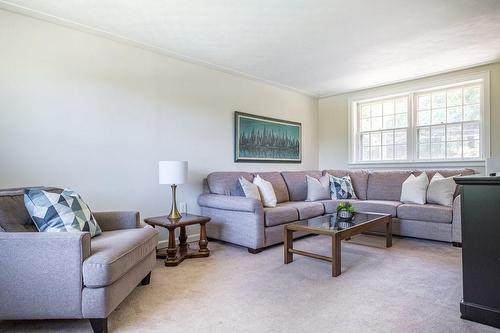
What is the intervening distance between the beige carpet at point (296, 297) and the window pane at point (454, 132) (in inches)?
83.8

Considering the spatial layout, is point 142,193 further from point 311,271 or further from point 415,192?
point 415,192

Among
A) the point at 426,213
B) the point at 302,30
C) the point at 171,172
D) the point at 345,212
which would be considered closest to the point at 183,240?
the point at 171,172

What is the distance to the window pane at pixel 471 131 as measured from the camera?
14.4 feet

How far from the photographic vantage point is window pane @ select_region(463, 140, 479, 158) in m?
4.36

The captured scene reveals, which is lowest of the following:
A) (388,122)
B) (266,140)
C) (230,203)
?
(230,203)

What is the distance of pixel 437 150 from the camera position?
186 inches

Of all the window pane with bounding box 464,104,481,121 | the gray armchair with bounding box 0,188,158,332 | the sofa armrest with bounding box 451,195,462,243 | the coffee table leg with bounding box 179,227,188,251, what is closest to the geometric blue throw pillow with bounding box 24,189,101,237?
the gray armchair with bounding box 0,188,158,332

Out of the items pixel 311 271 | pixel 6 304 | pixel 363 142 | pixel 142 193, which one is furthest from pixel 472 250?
pixel 363 142

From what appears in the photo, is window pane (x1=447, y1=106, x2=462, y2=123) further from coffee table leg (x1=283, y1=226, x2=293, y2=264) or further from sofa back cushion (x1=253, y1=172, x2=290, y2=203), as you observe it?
coffee table leg (x1=283, y1=226, x2=293, y2=264)

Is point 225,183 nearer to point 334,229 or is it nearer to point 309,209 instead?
point 309,209

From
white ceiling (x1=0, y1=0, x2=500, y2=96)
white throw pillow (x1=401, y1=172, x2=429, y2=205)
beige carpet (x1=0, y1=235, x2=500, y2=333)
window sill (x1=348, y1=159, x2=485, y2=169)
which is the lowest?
beige carpet (x1=0, y1=235, x2=500, y2=333)

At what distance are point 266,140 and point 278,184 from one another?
2.85 ft

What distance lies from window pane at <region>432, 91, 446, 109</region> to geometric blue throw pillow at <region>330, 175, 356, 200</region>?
185cm

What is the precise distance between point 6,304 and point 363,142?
5446 millimetres
